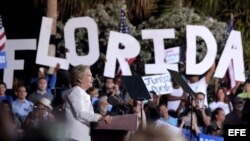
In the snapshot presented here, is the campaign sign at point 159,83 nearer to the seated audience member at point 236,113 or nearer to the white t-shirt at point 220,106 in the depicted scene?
the white t-shirt at point 220,106

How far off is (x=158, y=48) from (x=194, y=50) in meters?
0.60

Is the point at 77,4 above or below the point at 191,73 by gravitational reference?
above

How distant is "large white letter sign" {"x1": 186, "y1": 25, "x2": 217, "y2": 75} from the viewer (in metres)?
15.4

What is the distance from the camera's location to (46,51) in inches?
595

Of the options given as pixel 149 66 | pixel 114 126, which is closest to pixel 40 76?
pixel 149 66

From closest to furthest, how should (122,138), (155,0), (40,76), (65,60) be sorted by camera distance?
(122,138) < (40,76) < (65,60) < (155,0)

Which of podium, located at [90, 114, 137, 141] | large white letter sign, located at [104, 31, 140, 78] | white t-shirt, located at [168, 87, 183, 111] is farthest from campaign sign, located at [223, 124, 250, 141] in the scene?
large white letter sign, located at [104, 31, 140, 78]

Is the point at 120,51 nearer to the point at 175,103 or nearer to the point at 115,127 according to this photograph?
the point at 175,103

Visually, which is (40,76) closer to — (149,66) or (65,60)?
(65,60)

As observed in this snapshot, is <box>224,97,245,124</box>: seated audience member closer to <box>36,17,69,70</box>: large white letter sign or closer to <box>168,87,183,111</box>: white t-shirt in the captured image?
<box>168,87,183,111</box>: white t-shirt

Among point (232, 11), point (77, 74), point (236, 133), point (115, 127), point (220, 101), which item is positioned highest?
point (232, 11)

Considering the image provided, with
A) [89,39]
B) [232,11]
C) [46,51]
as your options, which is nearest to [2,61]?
[46,51]

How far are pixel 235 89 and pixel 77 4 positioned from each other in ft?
10.4

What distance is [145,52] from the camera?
53.0ft
